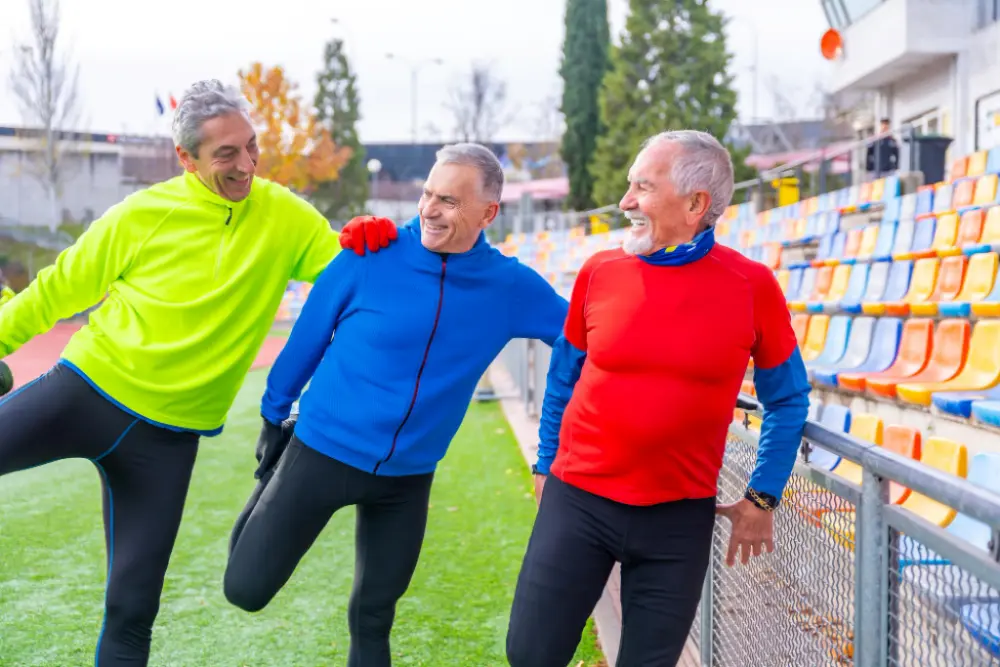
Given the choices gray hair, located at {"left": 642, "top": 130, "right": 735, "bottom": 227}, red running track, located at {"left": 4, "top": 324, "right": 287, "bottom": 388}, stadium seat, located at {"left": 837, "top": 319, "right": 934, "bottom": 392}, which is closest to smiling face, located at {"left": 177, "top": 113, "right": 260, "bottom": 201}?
gray hair, located at {"left": 642, "top": 130, "right": 735, "bottom": 227}

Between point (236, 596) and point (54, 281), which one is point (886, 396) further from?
point (54, 281)

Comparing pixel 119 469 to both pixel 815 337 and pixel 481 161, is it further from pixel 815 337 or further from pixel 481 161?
pixel 815 337

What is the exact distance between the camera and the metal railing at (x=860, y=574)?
1.53m

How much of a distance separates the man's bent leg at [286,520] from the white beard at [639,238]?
99cm

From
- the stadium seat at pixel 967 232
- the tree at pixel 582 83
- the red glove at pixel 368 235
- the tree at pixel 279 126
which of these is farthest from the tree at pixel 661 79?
the red glove at pixel 368 235

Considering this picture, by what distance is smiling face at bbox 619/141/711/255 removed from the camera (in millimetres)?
2131

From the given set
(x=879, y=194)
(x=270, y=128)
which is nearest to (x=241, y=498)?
(x=879, y=194)

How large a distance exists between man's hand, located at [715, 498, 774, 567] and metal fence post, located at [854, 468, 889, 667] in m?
0.31

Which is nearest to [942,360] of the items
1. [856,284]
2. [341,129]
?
[856,284]

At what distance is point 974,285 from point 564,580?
16.2ft

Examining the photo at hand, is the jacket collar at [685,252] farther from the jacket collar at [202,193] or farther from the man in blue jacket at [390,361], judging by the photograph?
the jacket collar at [202,193]

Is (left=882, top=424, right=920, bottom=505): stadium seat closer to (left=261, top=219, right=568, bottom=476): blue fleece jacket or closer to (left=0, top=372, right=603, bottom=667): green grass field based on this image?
(left=0, top=372, right=603, bottom=667): green grass field

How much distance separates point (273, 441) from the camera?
9.19 ft

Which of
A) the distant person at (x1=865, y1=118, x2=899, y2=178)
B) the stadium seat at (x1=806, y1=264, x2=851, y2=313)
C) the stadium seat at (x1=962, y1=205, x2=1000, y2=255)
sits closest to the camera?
the stadium seat at (x1=962, y1=205, x2=1000, y2=255)
